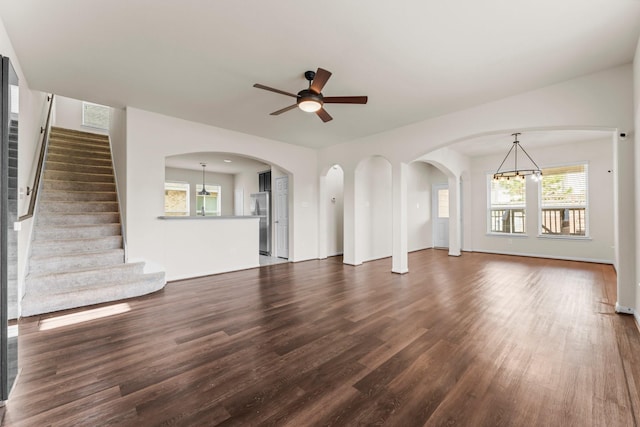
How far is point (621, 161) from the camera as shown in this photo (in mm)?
3193

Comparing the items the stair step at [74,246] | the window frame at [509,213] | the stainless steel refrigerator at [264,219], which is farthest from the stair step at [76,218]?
the window frame at [509,213]

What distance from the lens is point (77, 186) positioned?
201 inches

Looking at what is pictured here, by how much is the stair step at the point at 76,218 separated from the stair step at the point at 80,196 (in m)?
0.41

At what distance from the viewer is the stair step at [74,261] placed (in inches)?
146

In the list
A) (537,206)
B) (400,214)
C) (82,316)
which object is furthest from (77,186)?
(537,206)

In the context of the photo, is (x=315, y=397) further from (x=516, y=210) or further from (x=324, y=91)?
(x=516, y=210)

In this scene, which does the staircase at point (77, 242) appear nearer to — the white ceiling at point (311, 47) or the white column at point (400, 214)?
the white ceiling at point (311, 47)

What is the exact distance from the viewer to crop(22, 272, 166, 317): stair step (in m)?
3.24

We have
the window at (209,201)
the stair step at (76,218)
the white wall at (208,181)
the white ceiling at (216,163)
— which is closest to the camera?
the stair step at (76,218)

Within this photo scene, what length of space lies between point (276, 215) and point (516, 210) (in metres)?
6.84

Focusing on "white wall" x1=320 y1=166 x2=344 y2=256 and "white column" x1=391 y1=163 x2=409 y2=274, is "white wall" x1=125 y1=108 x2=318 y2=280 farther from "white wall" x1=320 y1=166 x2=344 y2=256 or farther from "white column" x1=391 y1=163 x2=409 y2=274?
"white column" x1=391 y1=163 x2=409 y2=274

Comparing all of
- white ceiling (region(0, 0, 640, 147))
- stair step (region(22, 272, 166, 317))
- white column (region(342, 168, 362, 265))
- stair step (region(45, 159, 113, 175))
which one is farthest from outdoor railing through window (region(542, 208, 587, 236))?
stair step (region(45, 159, 113, 175))

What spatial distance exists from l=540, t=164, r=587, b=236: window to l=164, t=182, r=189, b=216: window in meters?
11.3

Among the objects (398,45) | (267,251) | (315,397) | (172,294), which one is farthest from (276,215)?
(315,397)
